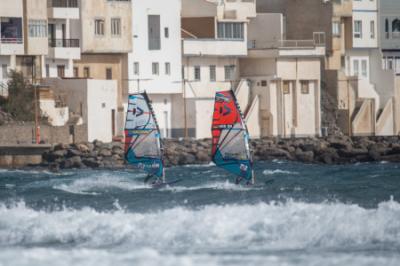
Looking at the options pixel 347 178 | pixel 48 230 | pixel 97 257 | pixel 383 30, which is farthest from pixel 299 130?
pixel 97 257

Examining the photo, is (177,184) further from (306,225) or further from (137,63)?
(137,63)

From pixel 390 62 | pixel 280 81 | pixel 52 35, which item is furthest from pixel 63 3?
pixel 390 62

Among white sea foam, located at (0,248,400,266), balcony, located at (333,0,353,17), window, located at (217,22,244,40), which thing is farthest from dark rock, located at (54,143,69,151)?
white sea foam, located at (0,248,400,266)

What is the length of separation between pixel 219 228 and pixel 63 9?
35.9m

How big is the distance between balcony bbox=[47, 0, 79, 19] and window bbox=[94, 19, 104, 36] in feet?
4.45

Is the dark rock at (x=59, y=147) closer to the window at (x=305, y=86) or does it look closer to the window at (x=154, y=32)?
the window at (x=154, y=32)

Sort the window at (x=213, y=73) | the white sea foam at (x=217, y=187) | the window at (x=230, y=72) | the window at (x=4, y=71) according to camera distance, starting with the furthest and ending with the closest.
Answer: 1. the window at (x=230, y=72)
2. the window at (x=213, y=73)
3. the window at (x=4, y=71)
4. the white sea foam at (x=217, y=187)

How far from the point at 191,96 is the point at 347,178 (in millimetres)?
21317

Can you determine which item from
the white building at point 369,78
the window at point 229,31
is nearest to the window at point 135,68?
the window at point 229,31

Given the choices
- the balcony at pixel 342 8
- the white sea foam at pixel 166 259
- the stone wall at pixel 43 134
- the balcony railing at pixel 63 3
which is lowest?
the white sea foam at pixel 166 259

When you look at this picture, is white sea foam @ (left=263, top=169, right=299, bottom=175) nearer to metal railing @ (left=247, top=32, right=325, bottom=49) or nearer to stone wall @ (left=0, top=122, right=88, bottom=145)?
stone wall @ (left=0, top=122, right=88, bottom=145)

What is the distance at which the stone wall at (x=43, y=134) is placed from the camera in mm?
69625

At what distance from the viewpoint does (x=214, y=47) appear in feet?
272

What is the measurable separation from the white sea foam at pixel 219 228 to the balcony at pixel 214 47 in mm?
37363
